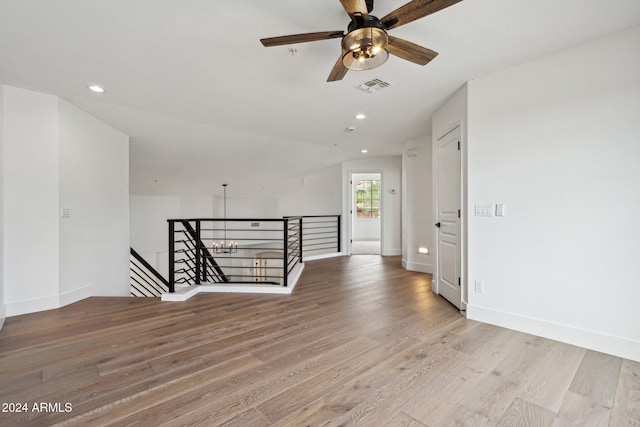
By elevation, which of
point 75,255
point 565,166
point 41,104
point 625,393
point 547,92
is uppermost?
point 41,104

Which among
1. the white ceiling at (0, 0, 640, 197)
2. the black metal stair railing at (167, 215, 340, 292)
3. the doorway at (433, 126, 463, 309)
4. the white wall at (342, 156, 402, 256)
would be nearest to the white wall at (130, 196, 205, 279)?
the black metal stair railing at (167, 215, 340, 292)

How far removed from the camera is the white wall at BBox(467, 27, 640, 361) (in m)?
2.06

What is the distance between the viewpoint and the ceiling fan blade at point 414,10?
1389 millimetres

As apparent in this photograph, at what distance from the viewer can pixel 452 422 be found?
142cm

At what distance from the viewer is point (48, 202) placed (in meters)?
3.00

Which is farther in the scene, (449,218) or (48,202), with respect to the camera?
(449,218)

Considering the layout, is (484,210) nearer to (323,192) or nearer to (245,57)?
(245,57)

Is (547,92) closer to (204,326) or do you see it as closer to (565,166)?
(565,166)

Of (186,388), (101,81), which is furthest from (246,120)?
(186,388)

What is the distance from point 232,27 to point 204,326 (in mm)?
2585

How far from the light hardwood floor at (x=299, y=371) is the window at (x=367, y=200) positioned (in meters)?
7.68

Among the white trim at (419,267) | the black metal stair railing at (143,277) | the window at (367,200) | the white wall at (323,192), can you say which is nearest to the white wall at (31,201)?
the black metal stair railing at (143,277)

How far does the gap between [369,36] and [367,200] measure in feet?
30.2

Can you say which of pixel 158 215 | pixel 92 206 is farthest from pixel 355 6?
pixel 158 215
